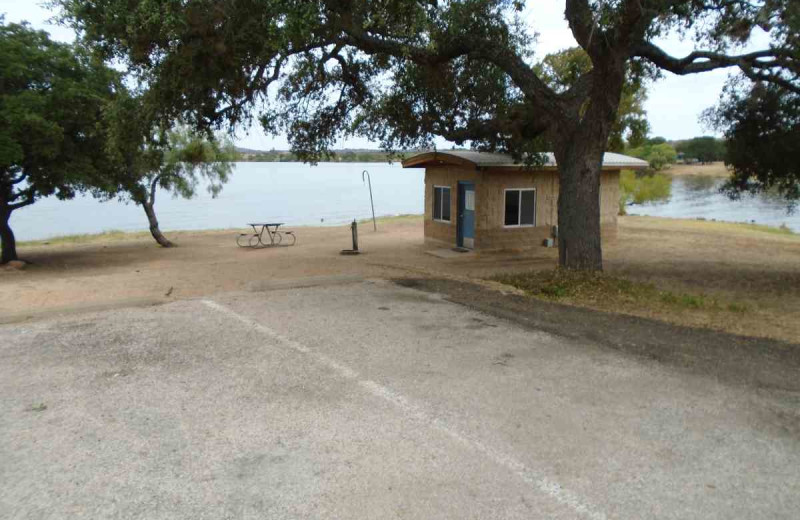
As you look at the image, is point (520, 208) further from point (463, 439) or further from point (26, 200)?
point (26, 200)

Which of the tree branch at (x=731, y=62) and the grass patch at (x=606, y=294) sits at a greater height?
the tree branch at (x=731, y=62)

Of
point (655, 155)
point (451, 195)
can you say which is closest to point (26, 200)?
point (451, 195)

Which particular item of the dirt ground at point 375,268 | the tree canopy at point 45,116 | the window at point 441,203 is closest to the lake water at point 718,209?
the dirt ground at point 375,268

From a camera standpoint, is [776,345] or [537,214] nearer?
[776,345]

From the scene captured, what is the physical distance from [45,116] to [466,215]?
1230 centimetres

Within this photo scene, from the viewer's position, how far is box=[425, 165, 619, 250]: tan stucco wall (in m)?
17.8

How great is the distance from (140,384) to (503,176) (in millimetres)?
13982

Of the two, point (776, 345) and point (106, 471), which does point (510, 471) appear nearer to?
point (106, 471)

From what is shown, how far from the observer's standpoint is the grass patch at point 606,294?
910cm

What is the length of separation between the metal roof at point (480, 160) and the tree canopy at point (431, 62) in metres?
2.30

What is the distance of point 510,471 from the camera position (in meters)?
3.87

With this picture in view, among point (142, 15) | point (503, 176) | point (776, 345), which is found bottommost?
point (776, 345)

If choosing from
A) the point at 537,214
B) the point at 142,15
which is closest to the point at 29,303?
the point at 142,15

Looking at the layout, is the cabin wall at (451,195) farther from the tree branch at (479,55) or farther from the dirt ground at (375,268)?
the tree branch at (479,55)
